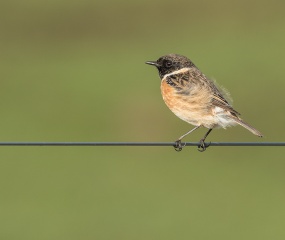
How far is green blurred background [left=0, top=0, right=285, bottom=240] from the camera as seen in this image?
22562mm

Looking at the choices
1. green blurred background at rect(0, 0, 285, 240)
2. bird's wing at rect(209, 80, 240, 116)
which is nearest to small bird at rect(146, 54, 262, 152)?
bird's wing at rect(209, 80, 240, 116)

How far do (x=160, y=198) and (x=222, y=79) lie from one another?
879cm

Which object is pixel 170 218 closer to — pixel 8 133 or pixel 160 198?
pixel 160 198

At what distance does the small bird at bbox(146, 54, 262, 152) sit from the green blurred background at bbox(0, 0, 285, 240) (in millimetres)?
7886

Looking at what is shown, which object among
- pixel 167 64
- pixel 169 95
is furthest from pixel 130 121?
pixel 169 95

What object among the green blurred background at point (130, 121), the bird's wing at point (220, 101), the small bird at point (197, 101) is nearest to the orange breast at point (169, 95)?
the small bird at point (197, 101)

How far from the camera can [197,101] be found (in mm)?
12820

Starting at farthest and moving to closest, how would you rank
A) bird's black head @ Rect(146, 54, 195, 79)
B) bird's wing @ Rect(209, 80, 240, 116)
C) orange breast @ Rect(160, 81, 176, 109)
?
bird's black head @ Rect(146, 54, 195, 79)
orange breast @ Rect(160, 81, 176, 109)
bird's wing @ Rect(209, 80, 240, 116)

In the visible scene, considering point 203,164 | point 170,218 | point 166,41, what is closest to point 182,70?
point 170,218

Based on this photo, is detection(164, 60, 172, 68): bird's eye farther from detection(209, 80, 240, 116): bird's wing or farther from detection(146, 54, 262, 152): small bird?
detection(209, 80, 240, 116): bird's wing

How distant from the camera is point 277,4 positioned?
1713 inches

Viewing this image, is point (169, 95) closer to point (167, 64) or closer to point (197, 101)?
point (197, 101)

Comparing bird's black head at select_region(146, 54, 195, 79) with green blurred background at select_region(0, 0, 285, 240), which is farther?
green blurred background at select_region(0, 0, 285, 240)

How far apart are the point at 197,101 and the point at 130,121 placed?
55.0ft
